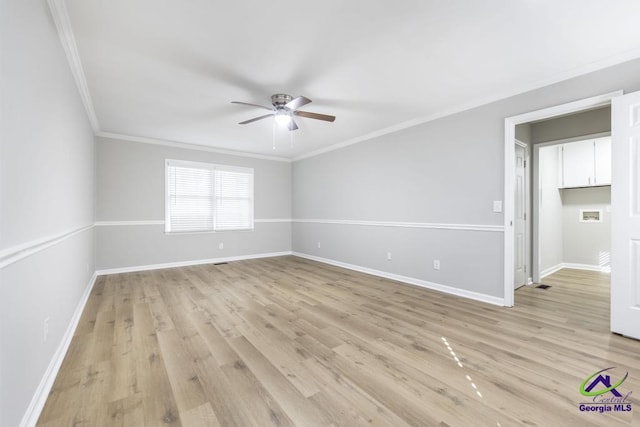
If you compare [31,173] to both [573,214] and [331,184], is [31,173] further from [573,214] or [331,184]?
[573,214]

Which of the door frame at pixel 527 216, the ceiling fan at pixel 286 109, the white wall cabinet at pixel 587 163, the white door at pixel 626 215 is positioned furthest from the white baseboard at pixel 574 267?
the ceiling fan at pixel 286 109

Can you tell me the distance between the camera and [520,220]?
4.05 meters

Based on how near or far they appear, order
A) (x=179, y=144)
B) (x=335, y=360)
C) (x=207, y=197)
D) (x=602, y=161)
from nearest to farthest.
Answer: (x=335, y=360) → (x=602, y=161) → (x=179, y=144) → (x=207, y=197)

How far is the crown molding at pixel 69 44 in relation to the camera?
5.96 ft

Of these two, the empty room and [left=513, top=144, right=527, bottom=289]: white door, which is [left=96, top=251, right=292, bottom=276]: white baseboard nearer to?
the empty room

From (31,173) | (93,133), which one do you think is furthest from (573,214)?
(93,133)

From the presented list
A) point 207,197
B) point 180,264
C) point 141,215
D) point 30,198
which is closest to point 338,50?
point 30,198

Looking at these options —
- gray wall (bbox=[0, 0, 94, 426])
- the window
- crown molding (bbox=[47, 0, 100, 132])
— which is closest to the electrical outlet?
gray wall (bbox=[0, 0, 94, 426])

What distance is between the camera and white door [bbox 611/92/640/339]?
234 centimetres

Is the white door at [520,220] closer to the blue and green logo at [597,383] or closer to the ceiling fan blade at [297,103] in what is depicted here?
the blue and green logo at [597,383]

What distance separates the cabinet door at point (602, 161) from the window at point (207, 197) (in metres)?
6.75

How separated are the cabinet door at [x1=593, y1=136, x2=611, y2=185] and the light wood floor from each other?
2.36m

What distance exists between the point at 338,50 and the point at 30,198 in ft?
7.64

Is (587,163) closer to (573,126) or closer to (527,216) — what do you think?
(573,126)
